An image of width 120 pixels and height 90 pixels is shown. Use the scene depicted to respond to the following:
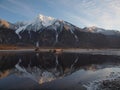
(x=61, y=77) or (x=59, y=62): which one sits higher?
(x=61, y=77)

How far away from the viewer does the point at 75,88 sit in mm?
29453

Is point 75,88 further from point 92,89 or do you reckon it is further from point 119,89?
point 119,89

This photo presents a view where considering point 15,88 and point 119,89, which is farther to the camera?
point 15,88

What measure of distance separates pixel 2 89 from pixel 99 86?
498 inches

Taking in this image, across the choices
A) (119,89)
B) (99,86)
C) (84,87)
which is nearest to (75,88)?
(84,87)

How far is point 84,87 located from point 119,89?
4971 millimetres

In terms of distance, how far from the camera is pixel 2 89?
2942cm

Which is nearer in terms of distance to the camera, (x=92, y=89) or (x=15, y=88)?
(x=92, y=89)

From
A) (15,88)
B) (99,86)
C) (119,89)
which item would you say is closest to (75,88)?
(99,86)

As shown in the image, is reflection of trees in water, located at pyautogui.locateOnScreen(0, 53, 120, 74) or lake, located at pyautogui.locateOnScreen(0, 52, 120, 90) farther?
reflection of trees in water, located at pyautogui.locateOnScreen(0, 53, 120, 74)

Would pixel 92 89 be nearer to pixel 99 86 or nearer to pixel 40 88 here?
pixel 99 86

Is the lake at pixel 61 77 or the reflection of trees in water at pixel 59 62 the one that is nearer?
the lake at pixel 61 77

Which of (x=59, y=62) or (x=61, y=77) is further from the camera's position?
(x=59, y=62)

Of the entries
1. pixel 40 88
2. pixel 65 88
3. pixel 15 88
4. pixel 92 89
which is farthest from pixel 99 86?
pixel 15 88
